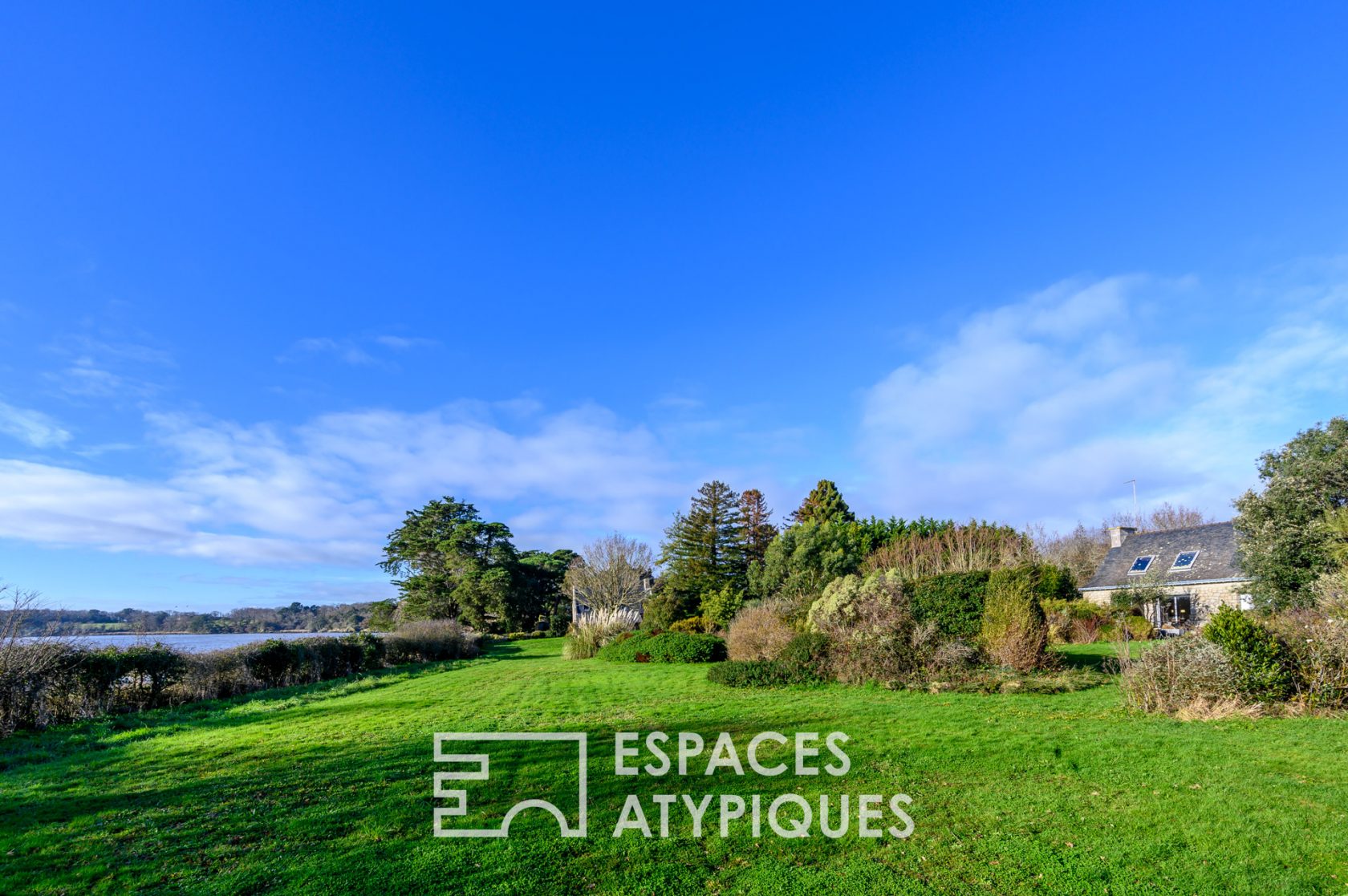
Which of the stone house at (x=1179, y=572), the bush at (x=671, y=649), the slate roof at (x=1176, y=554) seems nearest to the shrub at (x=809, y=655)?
the bush at (x=671, y=649)

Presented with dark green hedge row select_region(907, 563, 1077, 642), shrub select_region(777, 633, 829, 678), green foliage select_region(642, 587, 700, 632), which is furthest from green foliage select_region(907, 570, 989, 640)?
green foliage select_region(642, 587, 700, 632)

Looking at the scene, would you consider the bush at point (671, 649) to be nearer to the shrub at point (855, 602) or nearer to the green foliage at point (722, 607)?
the shrub at point (855, 602)

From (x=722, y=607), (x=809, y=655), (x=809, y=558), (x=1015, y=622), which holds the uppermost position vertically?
(x=809, y=558)

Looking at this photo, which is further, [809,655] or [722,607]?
[722,607]

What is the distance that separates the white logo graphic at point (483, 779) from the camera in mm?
5137

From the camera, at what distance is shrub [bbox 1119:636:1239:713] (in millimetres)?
9086

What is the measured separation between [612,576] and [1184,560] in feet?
90.7

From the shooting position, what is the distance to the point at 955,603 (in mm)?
14344

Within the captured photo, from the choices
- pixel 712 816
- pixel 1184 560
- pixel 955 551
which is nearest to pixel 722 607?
pixel 955 551

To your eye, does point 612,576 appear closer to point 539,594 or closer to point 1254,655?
point 539,594

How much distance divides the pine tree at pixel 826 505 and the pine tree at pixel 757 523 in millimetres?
2316

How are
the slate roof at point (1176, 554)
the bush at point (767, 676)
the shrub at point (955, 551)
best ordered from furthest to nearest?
the slate roof at point (1176, 554)
the shrub at point (955, 551)
the bush at point (767, 676)

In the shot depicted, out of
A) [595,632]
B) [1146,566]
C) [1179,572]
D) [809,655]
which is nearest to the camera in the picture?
[809,655]

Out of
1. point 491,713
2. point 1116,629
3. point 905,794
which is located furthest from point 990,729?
point 1116,629
